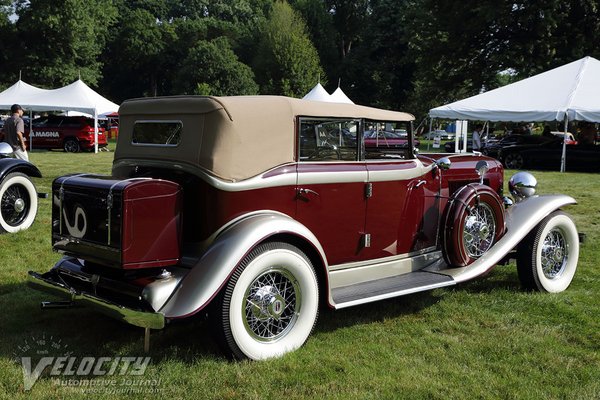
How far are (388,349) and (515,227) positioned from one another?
1895 millimetres

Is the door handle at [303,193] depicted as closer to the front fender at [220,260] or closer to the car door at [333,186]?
the car door at [333,186]

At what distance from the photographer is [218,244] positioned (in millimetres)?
3646

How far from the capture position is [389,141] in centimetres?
489

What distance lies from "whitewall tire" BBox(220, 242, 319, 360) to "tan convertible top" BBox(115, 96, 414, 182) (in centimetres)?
58

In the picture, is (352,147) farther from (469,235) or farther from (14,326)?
(14,326)

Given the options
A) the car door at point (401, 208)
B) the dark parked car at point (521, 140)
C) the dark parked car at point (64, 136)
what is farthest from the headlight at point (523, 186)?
→ the dark parked car at point (64, 136)

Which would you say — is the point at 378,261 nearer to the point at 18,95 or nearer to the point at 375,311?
the point at 375,311

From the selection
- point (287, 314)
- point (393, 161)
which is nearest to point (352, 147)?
point (393, 161)

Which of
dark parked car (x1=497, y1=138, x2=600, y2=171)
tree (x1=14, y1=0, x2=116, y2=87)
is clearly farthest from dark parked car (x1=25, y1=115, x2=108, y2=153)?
tree (x1=14, y1=0, x2=116, y2=87)

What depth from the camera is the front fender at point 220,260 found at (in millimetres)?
3428

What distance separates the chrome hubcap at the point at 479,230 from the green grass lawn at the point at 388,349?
0.45 meters

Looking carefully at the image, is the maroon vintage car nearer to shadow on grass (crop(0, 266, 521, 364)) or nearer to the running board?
the running board

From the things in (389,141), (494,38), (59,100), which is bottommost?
(389,141)

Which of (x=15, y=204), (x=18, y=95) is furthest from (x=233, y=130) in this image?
(x=18, y=95)
